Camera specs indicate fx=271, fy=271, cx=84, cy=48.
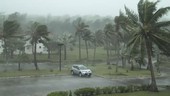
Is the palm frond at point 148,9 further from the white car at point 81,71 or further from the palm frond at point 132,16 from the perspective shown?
the white car at point 81,71

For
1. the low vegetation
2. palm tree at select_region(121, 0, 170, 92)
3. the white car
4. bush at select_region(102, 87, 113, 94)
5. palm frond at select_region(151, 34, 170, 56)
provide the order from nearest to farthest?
the low vegetation, bush at select_region(102, 87, 113, 94), palm frond at select_region(151, 34, 170, 56), palm tree at select_region(121, 0, 170, 92), the white car

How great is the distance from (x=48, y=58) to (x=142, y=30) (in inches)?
2144

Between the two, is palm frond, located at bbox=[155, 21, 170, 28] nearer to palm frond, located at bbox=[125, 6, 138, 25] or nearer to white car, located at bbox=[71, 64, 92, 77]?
palm frond, located at bbox=[125, 6, 138, 25]

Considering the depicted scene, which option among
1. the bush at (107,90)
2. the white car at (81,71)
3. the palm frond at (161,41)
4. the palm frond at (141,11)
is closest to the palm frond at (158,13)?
the palm frond at (141,11)

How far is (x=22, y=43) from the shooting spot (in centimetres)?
7506

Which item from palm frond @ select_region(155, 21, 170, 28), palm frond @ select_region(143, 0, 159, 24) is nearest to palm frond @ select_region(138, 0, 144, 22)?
palm frond @ select_region(143, 0, 159, 24)

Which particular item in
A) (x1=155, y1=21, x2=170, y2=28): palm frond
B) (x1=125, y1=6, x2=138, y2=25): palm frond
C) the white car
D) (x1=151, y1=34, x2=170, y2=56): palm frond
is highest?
(x1=125, y1=6, x2=138, y2=25): palm frond

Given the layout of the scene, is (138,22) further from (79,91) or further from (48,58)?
(48,58)

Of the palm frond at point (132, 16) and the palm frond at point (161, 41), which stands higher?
the palm frond at point (132, 16)

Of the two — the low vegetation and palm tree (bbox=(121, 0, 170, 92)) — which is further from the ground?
palm tree (bbox=(121, 0, 170, 92))

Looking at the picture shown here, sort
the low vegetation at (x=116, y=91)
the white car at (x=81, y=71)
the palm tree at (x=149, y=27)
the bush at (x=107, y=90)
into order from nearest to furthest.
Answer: the low vegetation at (x=116, y=91) < the bush at (x=107, y=90) < the palm tree at (x=149, y=27) < the white car at (x=81, y=71)

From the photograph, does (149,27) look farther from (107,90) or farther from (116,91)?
(107,90)

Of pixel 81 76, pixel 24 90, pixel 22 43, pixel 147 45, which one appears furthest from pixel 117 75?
pixel 22 43

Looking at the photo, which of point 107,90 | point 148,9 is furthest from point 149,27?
point 107,90
